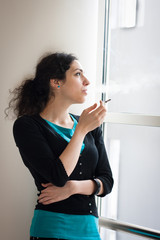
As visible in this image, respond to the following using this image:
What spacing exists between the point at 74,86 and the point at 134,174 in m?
0.79

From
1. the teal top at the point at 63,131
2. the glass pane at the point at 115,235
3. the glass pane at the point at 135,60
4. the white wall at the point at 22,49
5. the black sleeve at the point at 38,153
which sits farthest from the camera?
the glass pane at the point at 115,235

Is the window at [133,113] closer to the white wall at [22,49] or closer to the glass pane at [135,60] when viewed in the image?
the glass pane at [135,60]

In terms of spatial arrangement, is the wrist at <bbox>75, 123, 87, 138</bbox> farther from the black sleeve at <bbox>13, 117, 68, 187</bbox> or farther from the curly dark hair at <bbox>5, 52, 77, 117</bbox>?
the curly dark hair at <bbox>5, 52, 77, 117</bbox>

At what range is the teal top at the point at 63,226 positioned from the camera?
3.95ft

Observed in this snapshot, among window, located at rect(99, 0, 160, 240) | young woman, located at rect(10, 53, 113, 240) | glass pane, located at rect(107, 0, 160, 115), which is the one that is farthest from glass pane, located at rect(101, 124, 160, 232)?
young woman, located at rect(10, 53, 113, 240)

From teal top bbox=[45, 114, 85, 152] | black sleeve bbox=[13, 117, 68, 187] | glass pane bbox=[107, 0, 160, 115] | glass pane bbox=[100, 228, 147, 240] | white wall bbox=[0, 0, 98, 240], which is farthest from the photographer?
glass pane bbox=[100, 228, 147, 240]

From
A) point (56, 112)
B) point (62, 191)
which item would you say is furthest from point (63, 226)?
point (56, 112)

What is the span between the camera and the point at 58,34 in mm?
1689

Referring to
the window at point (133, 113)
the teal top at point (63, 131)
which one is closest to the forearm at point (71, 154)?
the teal top at point (63, 131)

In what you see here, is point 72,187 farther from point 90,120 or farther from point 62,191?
point 90,120

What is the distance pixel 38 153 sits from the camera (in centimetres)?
118

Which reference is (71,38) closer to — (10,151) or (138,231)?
(10,151)

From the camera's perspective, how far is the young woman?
1198mm

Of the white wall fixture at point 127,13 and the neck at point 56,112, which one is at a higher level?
the white wall fixture at point 127,13
